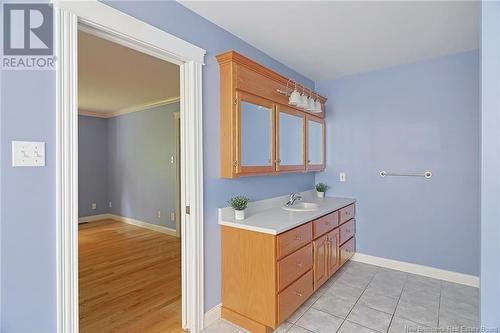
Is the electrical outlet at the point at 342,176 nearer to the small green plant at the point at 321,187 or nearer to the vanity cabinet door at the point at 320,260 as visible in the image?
the small green plant at the point at 321,187

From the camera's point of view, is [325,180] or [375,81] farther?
[325,180]

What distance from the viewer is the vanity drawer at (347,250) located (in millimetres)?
2870

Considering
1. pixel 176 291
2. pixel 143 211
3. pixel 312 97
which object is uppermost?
pixel 312 97

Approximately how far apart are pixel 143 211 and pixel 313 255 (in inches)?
154

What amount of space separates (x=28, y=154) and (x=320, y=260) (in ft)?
7.23

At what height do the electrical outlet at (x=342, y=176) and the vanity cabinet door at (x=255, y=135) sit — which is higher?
the vanity cabinet door at (x=255, y=135)

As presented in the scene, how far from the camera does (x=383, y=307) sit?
7.33 feet

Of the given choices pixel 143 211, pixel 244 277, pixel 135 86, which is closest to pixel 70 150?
pixel 244 277

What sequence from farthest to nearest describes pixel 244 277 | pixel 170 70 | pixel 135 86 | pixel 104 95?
pixel 104 95, pixel 135 86, pixel 170 70, pixel 244 277

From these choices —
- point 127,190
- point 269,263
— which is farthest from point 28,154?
point 127,190

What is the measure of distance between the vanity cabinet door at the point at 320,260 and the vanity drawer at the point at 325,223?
0.21 ft

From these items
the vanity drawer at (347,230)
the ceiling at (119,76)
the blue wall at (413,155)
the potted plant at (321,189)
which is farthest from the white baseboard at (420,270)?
the ceiling at (119,76)

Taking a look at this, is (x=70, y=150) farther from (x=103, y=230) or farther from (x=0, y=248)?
(x=103, y=230)

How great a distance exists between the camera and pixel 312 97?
9.84 feet
